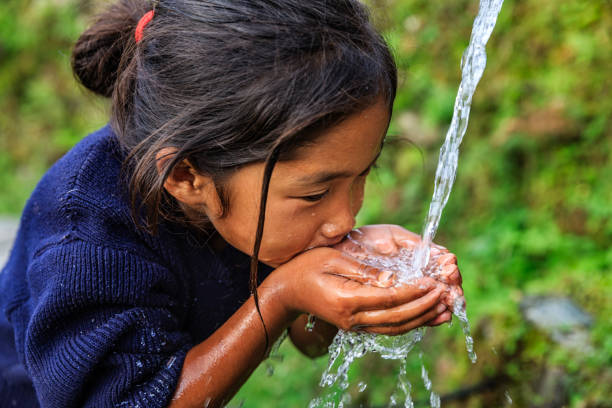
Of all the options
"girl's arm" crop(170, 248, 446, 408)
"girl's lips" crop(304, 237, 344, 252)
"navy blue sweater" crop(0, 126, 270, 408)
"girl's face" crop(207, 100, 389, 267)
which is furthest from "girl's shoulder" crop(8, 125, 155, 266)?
"girl's lips" crop(304, 237, 344, 252)

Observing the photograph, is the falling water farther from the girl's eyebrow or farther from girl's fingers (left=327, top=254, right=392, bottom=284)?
the girl's eyebrow

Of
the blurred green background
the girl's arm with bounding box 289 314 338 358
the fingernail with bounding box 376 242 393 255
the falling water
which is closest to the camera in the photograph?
the falling water

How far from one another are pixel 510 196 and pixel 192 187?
2.56 meters

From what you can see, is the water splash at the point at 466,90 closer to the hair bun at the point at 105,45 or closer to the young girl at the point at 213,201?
the young girl at the point at 213,201

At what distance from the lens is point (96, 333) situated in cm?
156

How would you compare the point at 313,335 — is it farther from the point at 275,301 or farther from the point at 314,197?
the point at 314,197

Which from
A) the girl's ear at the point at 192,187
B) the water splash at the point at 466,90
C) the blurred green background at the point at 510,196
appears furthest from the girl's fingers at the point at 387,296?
the blurred green background at the point at 510,196

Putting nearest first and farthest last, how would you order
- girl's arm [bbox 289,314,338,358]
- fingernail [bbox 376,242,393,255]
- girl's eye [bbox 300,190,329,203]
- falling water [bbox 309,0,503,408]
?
girl's eye [bbox 300,190,329,203] < falling water [bbox 309,0,503,408] < fingernail [bbox 376,242,393,255] < girl's arm [bbox 289,314,338,358]

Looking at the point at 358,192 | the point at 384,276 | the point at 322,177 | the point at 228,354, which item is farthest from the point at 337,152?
the point at 228,354

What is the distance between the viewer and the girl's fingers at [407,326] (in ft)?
4.93

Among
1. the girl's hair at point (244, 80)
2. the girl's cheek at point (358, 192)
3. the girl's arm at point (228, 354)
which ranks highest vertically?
the girl's hair at point (244, 80)

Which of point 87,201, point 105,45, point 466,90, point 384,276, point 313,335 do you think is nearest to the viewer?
point 384,276

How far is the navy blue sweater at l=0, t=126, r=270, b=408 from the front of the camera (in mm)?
1559

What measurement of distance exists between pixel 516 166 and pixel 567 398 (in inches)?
64.1
